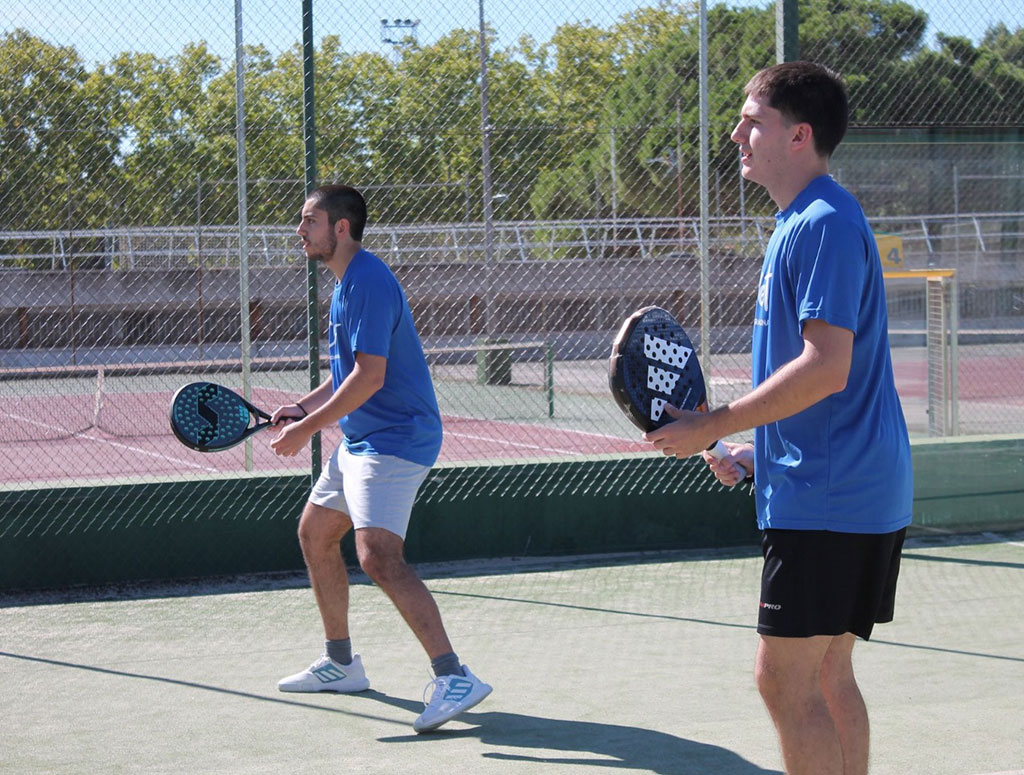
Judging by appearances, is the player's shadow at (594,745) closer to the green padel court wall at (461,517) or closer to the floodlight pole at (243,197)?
the green padel court wall at (461,517)

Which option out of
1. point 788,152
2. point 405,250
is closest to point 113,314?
point 405,250

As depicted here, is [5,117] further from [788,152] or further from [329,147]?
[788,152]

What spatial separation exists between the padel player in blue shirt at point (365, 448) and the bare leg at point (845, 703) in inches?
65.6

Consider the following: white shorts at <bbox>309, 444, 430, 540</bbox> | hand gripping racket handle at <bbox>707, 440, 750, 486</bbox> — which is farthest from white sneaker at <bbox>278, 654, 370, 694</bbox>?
hand gripping racket handle at <bbox>707, 440, 750, 486</bbox>

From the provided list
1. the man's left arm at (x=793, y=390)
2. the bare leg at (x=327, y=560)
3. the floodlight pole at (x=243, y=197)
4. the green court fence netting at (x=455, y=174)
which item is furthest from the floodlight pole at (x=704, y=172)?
Answer: the man's left arm at (x=793, y=390)

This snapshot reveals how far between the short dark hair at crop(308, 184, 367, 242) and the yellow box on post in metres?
4.53

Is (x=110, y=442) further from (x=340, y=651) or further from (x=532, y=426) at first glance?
(x=340, y=651)

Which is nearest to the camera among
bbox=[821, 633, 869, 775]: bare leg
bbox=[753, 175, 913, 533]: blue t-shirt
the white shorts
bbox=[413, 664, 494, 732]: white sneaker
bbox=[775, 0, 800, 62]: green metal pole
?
bbox=[753, 175, 913, 533]: blue t-shirt

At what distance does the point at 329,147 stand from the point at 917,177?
147 inches

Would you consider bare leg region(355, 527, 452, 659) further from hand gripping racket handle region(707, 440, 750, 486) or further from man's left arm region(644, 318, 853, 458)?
man's left arm region(644, 318, 853, 458)

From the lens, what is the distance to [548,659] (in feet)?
17.9

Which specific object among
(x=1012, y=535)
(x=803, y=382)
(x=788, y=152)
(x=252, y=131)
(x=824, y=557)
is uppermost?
(x=252, y=131)

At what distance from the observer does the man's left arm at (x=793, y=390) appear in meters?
2.81

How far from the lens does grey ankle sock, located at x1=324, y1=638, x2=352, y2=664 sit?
5.04m
